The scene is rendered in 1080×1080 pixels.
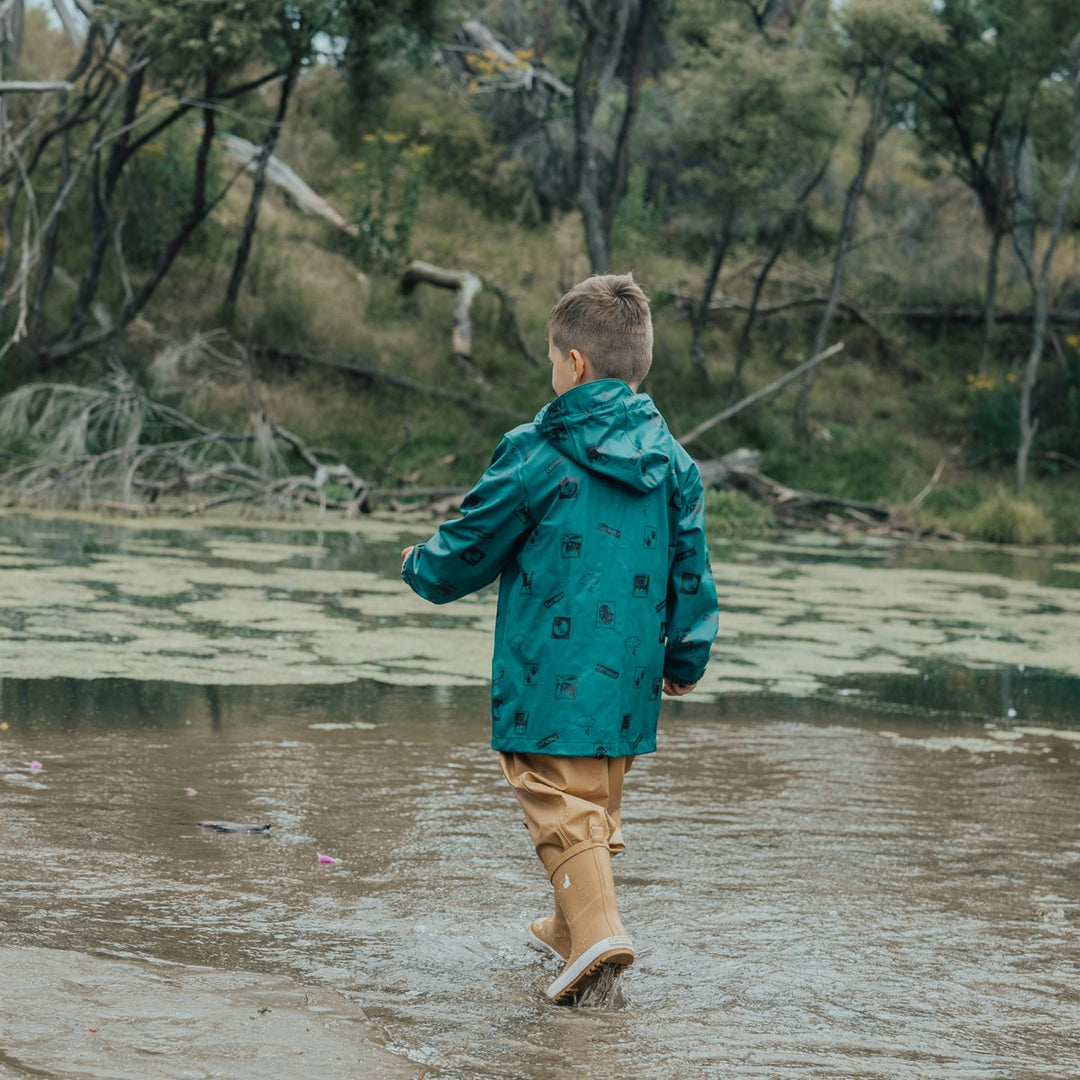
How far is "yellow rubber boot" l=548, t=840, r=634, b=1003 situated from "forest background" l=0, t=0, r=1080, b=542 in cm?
1020

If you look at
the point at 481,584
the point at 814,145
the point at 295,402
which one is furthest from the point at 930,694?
the point at 814,145

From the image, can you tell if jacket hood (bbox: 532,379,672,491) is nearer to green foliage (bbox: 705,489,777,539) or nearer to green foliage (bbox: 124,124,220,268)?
green foliage (bbox: 705,489,777,539)

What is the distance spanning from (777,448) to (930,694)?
511 inches

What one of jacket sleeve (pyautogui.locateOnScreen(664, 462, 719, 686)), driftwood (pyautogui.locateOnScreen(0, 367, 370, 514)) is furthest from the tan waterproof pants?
driftwood (pyautogui.locateOnScreen(0, 367, 370, 514))

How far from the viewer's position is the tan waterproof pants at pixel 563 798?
2898mm

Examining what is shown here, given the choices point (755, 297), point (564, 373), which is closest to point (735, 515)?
point (755, 297)

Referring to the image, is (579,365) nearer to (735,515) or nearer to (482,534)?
(482,534)

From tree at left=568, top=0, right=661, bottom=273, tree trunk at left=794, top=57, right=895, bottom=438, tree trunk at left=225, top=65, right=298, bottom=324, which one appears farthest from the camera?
tree trunk at left=794, top=57, right=895, bottom=438

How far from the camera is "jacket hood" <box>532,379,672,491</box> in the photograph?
116 inches

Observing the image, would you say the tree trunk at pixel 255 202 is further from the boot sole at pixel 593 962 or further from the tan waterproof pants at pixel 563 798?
the boot sole at pixel 593 962

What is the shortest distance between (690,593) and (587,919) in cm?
67

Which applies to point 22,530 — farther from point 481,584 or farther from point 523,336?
point 523,336

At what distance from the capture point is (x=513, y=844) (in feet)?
13.1

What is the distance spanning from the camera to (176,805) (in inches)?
162
